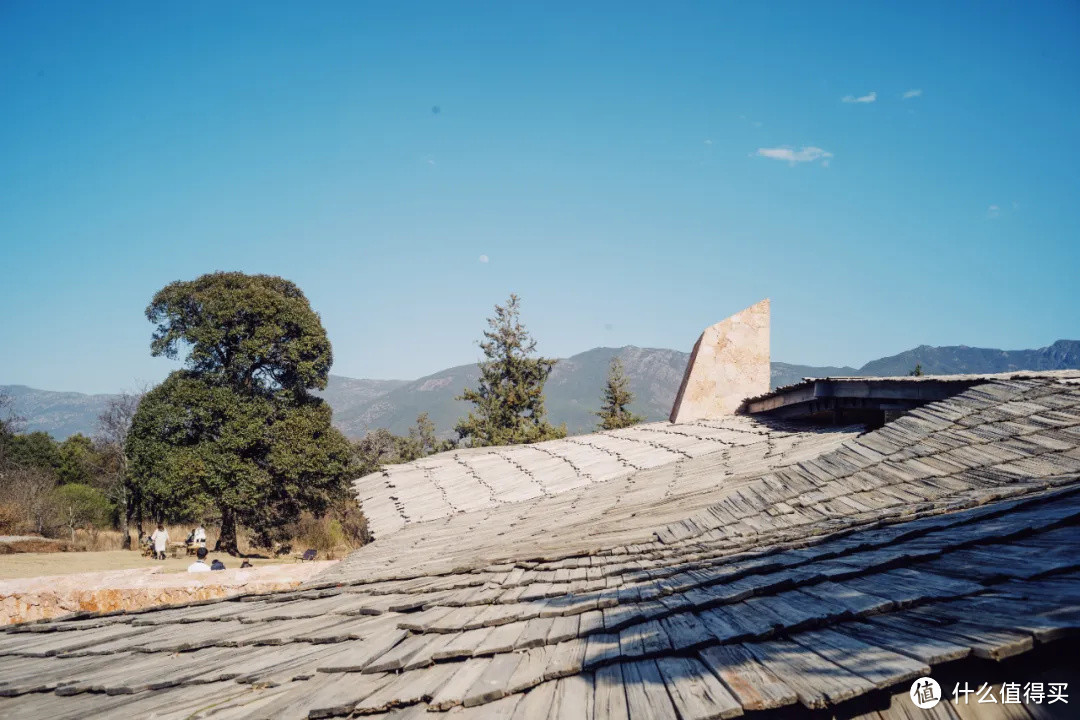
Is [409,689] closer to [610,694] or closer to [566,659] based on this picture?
[566,659]

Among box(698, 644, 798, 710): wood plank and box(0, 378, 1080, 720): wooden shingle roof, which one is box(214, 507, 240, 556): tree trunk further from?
box(698, 644, 798, 710): wood plank

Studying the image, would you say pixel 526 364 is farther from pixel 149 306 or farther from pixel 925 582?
pixel 925 582

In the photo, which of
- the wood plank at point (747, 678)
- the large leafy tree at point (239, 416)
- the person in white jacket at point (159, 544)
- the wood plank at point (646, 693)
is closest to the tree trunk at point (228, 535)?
the large leafy tree at point (239, 416)

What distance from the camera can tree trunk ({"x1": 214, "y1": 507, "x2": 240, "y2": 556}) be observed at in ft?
72.2

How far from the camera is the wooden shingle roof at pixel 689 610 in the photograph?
1.57 meters

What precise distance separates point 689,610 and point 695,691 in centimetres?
68

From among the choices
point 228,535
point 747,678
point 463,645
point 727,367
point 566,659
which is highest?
point 727,367

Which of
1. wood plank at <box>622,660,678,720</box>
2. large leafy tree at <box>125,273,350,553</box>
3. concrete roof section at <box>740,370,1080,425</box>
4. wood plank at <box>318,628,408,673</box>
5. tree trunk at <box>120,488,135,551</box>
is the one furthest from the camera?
tree trunk at <box>120,488,135,551</box>

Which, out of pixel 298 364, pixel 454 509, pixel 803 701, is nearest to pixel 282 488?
pixel 298 364

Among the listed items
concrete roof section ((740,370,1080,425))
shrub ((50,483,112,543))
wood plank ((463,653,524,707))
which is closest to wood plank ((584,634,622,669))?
wood plank ((463,653,524,707))

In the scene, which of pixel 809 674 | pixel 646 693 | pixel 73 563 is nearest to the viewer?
pixel 809 674

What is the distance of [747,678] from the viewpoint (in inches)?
60.5

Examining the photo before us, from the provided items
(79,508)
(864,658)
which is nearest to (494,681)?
(864,658)

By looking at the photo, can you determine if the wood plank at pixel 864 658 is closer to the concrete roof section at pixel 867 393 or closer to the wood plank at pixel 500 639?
the wood plank at pixel 500 639
